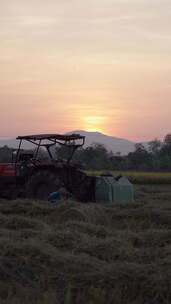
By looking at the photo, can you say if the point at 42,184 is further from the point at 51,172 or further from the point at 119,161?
the point at 119,161

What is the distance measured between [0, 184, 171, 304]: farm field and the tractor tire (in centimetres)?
358

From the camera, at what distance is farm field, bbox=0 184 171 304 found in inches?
213

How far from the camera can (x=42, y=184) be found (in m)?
13.8

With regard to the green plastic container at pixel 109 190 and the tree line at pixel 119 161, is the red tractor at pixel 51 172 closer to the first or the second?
the green plastic container at pixel 109 190

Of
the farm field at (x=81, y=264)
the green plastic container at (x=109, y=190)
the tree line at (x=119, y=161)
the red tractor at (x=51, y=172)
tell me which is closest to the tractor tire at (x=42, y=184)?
the red tractor at (x=51, y=172)

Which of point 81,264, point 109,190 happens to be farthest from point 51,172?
point 81,264

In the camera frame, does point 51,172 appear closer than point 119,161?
Yes

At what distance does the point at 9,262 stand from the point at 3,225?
325 cm

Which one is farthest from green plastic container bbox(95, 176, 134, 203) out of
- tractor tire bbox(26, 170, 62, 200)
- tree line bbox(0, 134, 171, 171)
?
tree line bbox(0, 134, 171, 171)

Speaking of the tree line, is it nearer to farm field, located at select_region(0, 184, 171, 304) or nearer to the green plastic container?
the green plastic container

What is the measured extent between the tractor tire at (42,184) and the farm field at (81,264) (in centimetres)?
358

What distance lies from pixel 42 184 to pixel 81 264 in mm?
7624

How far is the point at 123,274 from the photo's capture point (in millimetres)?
5844

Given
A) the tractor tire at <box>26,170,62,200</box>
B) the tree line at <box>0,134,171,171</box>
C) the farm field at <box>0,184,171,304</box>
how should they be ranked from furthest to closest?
the tree line at <box>0,134,171,171</box> < the tractor tire at <box>26,170,62,200</box> < the farm field at <box>0,184,171,304</box>
